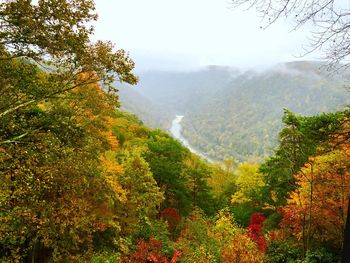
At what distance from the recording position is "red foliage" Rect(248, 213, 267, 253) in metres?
21.8

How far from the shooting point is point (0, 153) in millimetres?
7375

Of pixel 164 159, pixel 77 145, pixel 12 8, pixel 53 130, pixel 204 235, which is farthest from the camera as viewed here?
pixel 164 159

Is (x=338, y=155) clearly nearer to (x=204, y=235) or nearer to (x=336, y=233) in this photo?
(x=336, y=233)

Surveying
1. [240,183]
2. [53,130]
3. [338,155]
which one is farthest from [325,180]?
[240,183]

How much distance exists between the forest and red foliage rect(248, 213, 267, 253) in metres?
0.14

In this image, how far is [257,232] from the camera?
27.1 meters

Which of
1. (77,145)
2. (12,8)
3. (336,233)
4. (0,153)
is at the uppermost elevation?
(12,8)

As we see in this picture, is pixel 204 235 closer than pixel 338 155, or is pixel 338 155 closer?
pixel 338 155

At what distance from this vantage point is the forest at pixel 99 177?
7.66 metres

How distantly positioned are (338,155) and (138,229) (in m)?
12.4

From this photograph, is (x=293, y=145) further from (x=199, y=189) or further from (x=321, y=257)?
(x=199, y=189)

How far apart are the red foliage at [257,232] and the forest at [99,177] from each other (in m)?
0.14

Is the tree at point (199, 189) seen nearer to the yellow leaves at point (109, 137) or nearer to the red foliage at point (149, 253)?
the yellow leaves at point (109, 137)

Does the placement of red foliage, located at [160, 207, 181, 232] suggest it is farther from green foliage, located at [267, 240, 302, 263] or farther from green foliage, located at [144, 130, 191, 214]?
green foliage, located at [267, 240, 302, 263]
